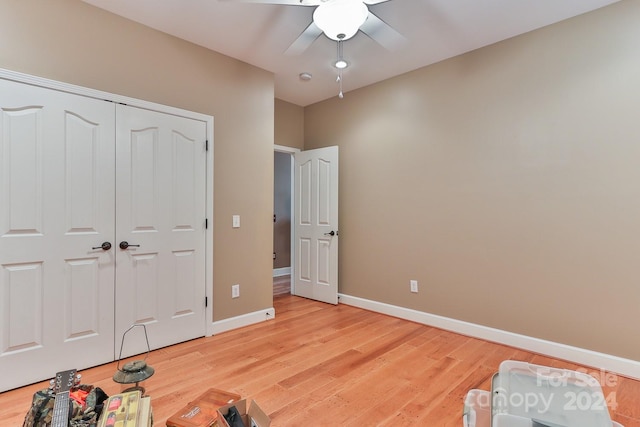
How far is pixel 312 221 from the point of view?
450cm

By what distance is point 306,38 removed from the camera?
2291 mm

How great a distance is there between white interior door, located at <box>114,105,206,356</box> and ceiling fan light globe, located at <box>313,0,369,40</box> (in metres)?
1.65

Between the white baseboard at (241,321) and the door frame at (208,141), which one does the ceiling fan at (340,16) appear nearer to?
the door frame at (208,141)

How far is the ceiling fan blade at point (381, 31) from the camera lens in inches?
82.2

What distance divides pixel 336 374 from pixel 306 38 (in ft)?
7.84

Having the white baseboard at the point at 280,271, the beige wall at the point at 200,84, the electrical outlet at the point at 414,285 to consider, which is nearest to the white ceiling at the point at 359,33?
the beige wall at the point at 200,84

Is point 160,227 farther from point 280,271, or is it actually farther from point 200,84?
point 280,271

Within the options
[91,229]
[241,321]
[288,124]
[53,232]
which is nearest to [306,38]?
[91,229]

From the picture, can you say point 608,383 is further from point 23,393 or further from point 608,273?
point 23,393

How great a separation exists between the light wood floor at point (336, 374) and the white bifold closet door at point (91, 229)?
0.77 feet

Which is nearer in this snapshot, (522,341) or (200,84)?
(522,341)

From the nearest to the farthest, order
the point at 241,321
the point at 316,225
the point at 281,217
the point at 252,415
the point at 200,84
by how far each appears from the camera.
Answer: the point at 252,415, the point at 200,84, the point at 241,321, the point at 316,225, the point at 281,217

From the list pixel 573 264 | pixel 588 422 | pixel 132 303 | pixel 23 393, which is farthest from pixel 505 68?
pixel 23 393

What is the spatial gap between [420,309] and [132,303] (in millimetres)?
2765
